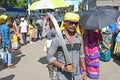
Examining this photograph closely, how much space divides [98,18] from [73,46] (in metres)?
4.04

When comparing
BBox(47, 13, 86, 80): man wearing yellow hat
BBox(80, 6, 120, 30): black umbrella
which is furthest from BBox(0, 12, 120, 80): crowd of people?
BBox(80, 6, 120, 30): black umbrella

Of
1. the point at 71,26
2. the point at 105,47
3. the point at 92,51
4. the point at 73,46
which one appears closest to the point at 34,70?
the point at 92,51

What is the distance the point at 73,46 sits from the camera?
11.1 ft

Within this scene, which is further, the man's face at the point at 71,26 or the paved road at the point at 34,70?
the paved road at the point at 34,70

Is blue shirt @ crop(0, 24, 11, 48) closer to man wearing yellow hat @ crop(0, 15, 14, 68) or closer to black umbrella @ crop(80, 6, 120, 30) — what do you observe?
man wearing yellow hat @ crop(0, 15, 14, 68)

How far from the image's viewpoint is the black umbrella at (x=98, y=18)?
7.00 meters

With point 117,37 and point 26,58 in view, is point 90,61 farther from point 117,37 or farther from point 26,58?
point 26,58

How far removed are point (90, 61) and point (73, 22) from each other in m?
4.23

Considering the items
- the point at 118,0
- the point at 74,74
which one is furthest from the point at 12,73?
the point at 118,0

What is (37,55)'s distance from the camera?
11.3m

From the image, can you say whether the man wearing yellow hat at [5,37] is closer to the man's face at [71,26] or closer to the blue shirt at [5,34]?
the blue shirt at [5,34]

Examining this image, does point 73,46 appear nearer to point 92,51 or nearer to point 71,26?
point 71,26

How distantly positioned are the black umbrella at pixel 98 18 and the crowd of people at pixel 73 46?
0.24 meters

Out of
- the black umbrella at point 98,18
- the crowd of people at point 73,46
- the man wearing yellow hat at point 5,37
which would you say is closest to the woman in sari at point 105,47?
the crowd of people at point 73,46
